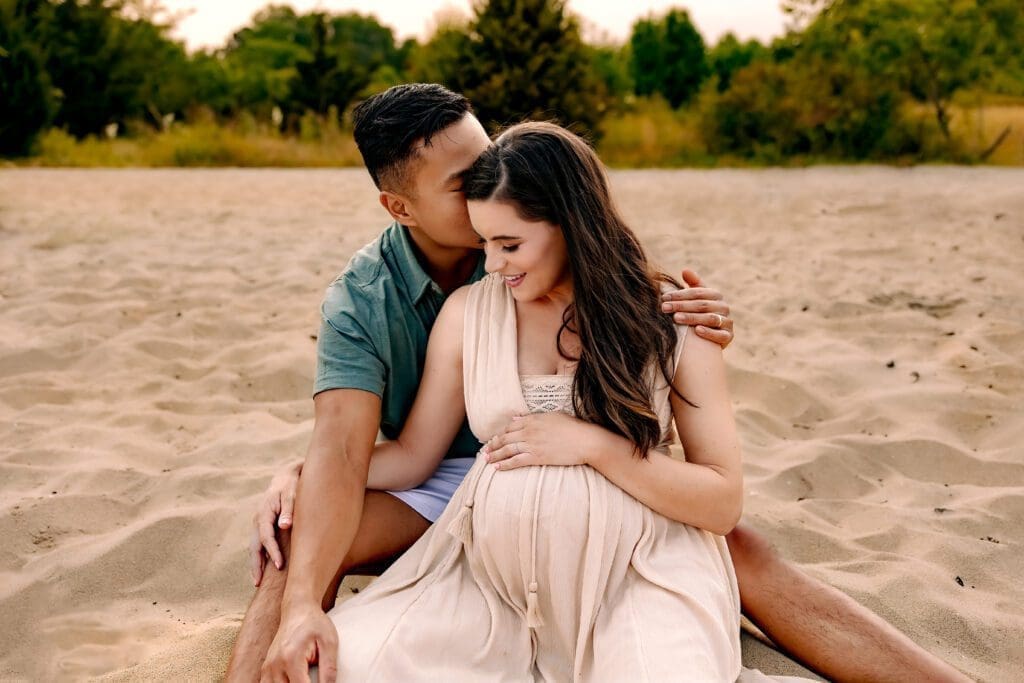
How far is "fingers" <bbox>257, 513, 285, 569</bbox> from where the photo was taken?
95.0 inches

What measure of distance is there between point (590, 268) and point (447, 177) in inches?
20.9

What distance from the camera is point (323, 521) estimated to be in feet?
7.75

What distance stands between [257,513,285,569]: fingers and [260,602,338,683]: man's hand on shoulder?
295 mm

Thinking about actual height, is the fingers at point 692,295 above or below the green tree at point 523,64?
below

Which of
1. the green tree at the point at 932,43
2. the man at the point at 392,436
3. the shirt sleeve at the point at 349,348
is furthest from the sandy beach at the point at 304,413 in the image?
the green tree at the point at 932,43

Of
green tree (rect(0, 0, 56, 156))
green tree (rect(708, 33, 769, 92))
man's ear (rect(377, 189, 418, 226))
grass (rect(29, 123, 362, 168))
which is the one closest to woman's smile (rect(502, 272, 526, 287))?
man's ear (rect(377, 189, 418, 226))

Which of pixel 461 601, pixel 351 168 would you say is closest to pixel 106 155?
pixel 351 168

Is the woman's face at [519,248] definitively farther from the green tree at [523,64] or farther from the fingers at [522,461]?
the green tree at [523,64]

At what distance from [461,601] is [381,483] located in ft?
1.53

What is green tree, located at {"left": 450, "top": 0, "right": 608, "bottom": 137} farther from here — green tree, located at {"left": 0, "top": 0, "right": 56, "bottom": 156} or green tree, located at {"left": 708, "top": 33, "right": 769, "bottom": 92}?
green tree, located at {"left": 0, "top": 0, "right": 56, "bottom": 156}

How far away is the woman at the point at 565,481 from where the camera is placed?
6.79ft

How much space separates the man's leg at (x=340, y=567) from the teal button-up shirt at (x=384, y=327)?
27 centimetres

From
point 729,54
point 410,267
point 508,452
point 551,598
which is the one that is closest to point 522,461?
point 508,452

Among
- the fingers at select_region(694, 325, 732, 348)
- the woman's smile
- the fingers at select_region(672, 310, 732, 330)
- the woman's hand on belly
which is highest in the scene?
the woman's smile
